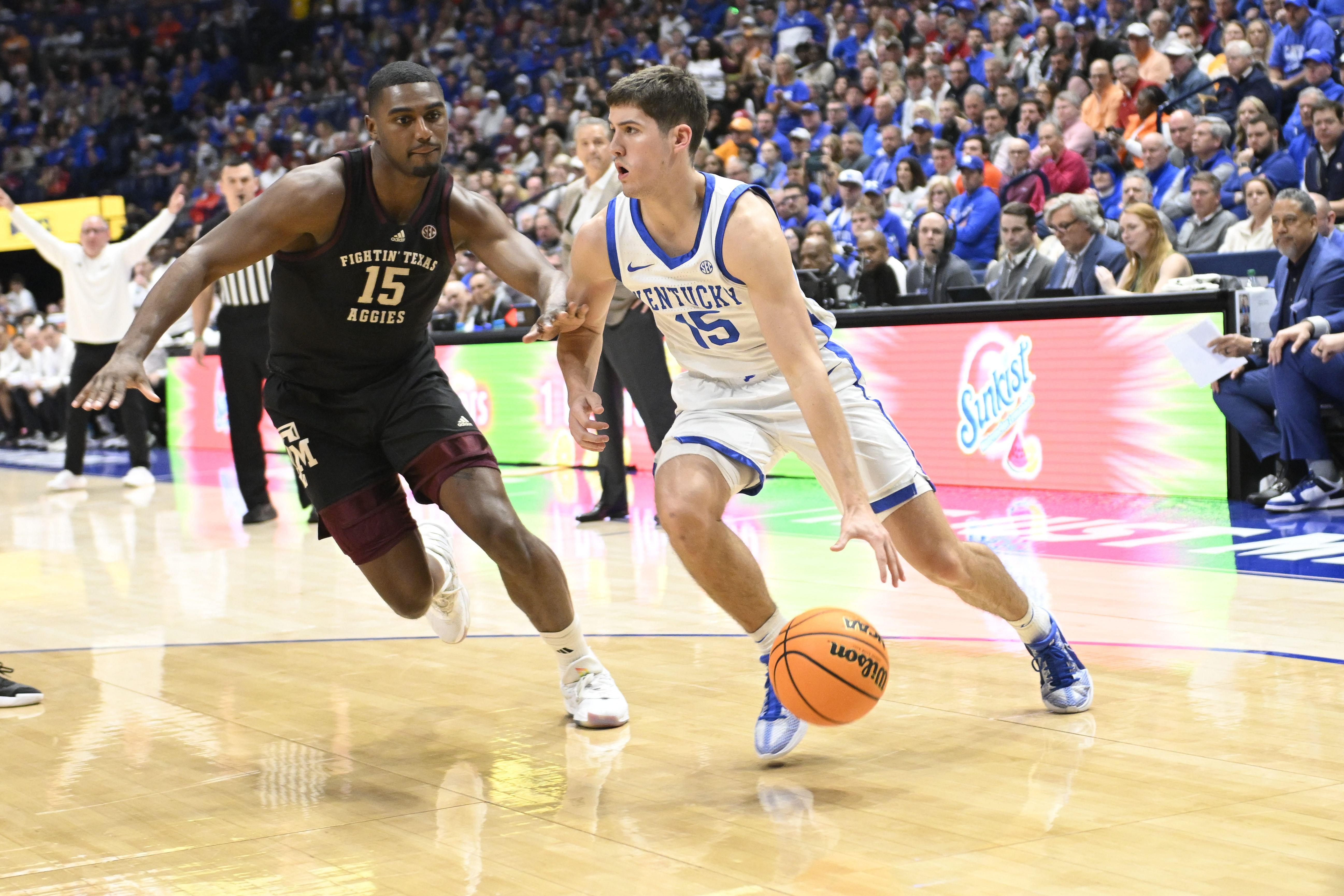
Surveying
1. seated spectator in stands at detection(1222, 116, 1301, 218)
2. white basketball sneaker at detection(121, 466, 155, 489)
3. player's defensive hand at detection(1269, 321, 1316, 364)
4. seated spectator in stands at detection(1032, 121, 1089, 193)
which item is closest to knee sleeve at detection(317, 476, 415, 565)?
player's defensive hand at detection(1269, 321, 1316, 364)

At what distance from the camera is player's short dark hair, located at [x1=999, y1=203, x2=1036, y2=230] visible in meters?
9.84

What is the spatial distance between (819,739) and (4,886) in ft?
6.79

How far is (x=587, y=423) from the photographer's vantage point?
3949 millimetres

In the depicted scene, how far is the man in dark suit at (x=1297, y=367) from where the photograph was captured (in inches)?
303

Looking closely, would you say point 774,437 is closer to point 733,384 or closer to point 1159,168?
point 733,384

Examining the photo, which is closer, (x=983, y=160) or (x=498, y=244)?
(x=498, y=244)

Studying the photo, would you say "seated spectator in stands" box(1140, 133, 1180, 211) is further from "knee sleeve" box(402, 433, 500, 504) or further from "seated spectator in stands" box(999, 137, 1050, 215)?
"knee sleeve" box(402, 433, 500, 504)

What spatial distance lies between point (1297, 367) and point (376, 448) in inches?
210

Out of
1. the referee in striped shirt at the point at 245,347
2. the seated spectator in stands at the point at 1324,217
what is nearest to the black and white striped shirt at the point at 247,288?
the referee in striped shirt at the point at 245,347

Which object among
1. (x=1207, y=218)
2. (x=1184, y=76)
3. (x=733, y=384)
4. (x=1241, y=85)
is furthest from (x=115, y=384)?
(x=1184, y=76)

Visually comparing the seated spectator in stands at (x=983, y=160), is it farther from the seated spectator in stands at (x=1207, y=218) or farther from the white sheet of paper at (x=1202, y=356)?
the white sheet of paper at (x=1202, y=356)

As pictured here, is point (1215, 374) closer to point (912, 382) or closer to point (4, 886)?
point (912, 382)

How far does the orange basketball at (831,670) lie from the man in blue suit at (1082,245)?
6.23m

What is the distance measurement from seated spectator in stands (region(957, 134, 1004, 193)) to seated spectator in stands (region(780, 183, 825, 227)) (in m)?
1.37
